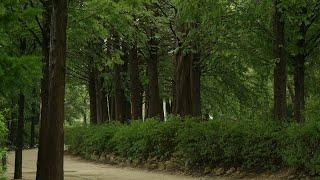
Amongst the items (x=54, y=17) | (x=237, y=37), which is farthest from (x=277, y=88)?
(x=54, y=17)

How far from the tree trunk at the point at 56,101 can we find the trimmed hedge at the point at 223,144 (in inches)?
210

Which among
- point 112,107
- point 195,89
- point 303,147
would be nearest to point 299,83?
point 303,147

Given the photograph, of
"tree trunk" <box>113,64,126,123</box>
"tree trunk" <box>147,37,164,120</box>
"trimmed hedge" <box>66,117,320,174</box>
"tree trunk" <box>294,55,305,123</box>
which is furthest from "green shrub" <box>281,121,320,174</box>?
"tree trunk" <box>113,64,126,123</box>

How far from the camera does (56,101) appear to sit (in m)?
10.4

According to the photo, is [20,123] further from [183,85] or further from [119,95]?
[119,95]

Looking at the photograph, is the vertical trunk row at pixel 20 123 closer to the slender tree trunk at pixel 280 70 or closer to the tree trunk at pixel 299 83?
the slender tree trunk at pixel 280 70

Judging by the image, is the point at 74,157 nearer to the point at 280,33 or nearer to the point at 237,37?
the point at 237,37

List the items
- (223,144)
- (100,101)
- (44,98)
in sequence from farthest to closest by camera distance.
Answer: (100,101)
(223,144)
(44,98)

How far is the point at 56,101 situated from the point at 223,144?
5.68 metres

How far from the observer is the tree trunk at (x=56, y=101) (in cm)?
1045

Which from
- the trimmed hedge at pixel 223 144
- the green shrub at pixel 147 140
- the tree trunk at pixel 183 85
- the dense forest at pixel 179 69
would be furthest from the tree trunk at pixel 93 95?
the green shrub at pixel 147 140

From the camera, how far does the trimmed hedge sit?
11.7 m

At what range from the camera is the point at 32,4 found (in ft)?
40.5

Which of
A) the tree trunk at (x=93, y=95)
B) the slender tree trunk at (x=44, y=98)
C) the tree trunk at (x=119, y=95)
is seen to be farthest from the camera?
the tree trunk at (x=93, y=95)
